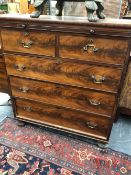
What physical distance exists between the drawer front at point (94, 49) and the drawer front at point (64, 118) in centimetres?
52

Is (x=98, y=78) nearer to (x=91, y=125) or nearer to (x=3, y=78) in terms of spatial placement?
(x=91, y=125)

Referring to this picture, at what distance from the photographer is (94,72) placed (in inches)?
50.4

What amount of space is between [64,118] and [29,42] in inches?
29.1

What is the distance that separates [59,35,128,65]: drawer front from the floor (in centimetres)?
86

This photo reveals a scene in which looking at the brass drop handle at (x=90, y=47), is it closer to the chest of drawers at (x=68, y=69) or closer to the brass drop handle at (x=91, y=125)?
the chest of drawers at (x=68, y=69)

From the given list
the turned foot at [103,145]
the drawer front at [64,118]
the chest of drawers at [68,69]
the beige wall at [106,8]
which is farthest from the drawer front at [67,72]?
the beige wall at [106,8]

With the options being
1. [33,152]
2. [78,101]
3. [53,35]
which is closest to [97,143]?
[78,101]

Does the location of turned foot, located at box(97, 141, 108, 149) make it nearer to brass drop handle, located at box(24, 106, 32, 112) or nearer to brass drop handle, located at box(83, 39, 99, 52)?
brass drop handle, located at box(24, 106, 32, 112)

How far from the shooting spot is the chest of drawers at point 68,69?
3.82ft

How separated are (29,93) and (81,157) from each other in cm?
73

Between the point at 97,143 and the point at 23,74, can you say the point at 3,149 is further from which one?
the point at 97,143

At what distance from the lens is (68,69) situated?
1.34 m

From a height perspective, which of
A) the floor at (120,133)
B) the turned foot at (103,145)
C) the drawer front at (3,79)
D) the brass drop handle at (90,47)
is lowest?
the floor at (120,133)

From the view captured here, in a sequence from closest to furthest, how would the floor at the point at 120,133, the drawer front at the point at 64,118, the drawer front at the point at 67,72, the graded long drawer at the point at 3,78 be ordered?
the drawer front at the point at 67,72 → the drawer front at the point at 64,118 → the floor at the point at 120,133 → the graded long drawer at the point at 3,78
